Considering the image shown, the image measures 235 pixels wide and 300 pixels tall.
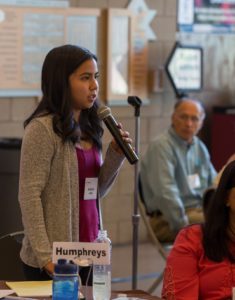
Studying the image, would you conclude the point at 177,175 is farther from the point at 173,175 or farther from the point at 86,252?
the point at 86,252

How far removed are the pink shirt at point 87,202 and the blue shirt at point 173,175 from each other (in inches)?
68.8

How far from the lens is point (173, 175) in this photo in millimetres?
4770

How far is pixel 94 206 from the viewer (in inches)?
113

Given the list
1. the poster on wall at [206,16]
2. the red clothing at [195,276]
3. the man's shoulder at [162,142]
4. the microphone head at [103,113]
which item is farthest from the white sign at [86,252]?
the poster on wall at [206,16]

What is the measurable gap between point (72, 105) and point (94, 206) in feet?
1.28

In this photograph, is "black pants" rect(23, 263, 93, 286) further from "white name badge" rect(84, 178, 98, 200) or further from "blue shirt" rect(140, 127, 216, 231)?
"blue shirt" rect(140, 127, 216, 231)

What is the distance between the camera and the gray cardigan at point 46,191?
2689 mm

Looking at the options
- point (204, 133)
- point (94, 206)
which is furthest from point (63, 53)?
point (204, 133)

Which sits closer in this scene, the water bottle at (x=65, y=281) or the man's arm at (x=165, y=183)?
the water bottle at (x=65, y=281)

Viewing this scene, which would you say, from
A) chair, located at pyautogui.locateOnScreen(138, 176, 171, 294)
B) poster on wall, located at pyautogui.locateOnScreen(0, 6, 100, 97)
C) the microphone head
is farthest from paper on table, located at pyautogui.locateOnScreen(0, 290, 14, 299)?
poster on wall, located at pyautogui.locateOnScreen(0, 6, 100, 97)

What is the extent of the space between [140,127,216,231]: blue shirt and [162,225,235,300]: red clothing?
1.98 metres

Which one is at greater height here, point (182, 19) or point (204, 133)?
point (182, 19)

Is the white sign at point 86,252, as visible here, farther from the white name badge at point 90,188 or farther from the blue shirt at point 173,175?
the blue shirt at point 173,175

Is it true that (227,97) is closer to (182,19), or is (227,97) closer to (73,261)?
(182,19)
